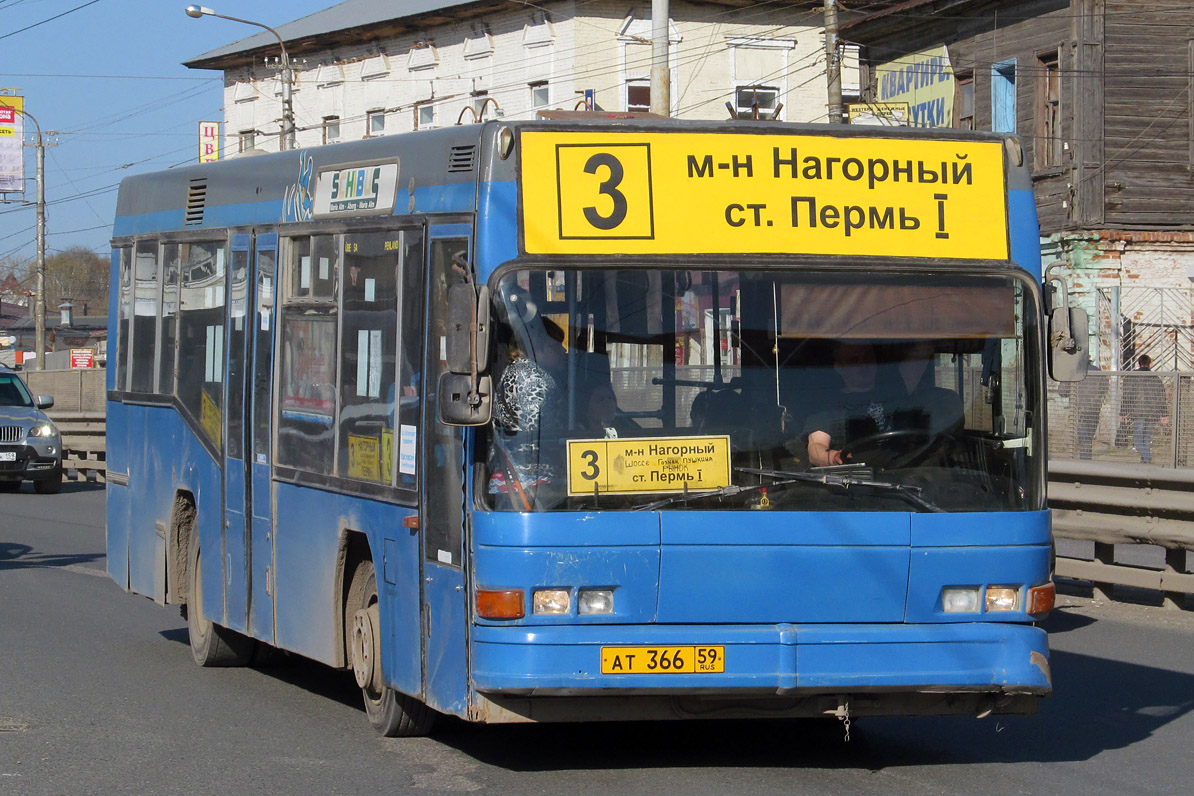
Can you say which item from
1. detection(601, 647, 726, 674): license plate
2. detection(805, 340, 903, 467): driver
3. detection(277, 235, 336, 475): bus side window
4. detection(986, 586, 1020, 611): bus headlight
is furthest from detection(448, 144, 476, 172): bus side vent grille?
detection(986, 586, 1020, 611): bus headlight

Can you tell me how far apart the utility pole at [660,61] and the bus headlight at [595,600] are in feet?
53.6

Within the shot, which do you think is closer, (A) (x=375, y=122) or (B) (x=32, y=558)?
(B) (x=32, y=558)

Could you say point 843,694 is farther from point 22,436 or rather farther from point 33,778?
point 22,436

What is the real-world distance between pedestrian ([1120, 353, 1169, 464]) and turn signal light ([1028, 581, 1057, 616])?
1556 cm

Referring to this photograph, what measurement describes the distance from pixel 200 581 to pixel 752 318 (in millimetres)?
4658

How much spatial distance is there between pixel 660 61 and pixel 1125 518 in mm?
11681

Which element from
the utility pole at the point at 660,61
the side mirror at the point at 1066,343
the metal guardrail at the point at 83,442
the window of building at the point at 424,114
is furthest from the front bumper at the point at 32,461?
the window of building at the point at 424,114

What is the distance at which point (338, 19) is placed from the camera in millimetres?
50406

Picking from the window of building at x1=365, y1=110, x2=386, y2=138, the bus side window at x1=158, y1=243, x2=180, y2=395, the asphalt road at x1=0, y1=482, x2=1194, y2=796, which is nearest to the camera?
the asphalt road at x1=0, y1=482, x2=1194, y2=796

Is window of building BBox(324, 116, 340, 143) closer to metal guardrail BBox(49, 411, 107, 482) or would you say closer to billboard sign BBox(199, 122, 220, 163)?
billboard sign BBox(199, 122, 220, 163)

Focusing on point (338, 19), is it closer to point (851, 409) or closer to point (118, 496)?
point (118, 496)

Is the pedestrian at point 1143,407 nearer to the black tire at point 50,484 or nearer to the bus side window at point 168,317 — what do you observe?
the bus side window at point 168,317

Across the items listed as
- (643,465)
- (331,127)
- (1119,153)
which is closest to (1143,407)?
(1119,153)

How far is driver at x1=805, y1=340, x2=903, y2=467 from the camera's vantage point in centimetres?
647
